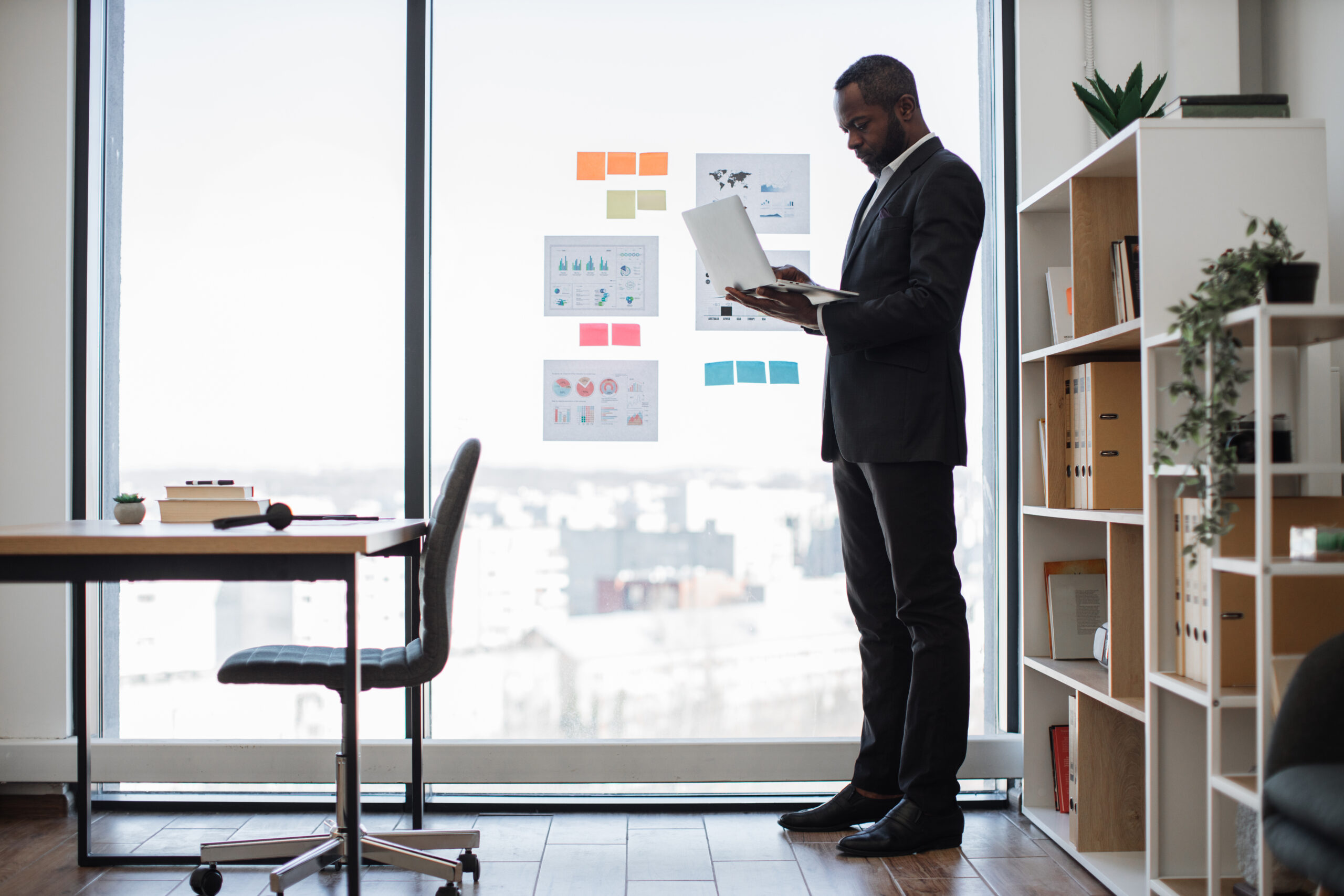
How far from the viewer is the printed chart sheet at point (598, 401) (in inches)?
106

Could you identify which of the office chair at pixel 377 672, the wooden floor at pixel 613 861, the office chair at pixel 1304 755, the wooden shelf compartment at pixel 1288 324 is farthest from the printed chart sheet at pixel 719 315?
the office chair at pixel 1304 755

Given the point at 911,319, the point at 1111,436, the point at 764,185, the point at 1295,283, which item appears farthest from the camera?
the point at 764,185

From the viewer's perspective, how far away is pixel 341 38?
8.95 ft

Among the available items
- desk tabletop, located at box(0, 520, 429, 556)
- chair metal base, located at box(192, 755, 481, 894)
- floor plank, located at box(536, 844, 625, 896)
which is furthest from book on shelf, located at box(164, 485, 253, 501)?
floor plank, located at box(536, 844, 625, 896)

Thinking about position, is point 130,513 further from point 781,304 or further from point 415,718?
point 781,304

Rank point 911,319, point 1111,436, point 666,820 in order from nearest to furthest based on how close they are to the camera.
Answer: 1. point 911,319
2. point 1111,436
3. point 666,820

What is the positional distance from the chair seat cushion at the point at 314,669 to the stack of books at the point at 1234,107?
6.32 feet

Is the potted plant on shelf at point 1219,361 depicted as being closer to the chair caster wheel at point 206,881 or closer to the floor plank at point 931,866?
the floor plank at point 931,866

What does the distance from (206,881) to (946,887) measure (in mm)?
1564

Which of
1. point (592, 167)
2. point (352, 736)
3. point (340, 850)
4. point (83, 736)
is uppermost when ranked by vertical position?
point (592, 167)

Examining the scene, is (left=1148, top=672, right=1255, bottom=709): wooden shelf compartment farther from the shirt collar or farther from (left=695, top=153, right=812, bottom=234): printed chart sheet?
(left=695, top=153, right=812, bottom=234): printed chart sheet

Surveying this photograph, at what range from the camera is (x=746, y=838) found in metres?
2.32

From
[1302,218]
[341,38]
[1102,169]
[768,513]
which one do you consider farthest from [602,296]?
[1302,218]

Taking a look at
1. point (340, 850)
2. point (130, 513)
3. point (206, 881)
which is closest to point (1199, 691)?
point (340, 850)
